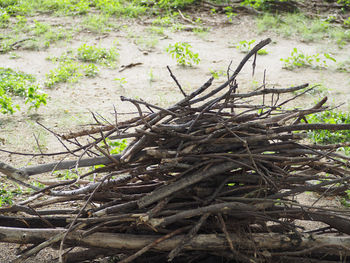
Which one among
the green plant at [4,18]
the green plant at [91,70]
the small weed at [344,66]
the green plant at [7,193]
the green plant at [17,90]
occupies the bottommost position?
the green plant at [7,193]

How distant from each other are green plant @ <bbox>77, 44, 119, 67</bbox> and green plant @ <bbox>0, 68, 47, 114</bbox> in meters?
1.26

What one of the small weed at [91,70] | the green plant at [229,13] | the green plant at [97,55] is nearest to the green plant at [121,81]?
the small weed at [91,70]

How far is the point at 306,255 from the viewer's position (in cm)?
262

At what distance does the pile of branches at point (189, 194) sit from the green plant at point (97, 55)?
5.32m

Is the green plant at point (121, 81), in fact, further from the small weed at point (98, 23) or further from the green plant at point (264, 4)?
the green plant at point (264, 4)

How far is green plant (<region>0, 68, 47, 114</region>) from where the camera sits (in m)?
5.29

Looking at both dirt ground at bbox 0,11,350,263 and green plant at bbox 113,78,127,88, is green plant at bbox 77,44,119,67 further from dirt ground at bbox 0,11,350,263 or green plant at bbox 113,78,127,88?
green plant at bbox 113,78,127,88

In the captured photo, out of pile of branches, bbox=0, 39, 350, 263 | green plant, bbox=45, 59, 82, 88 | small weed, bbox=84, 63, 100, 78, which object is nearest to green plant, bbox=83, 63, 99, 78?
small weed, bbox=84, 63, 100, 78

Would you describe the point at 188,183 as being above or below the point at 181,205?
above

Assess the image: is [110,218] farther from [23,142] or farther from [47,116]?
[47,116]

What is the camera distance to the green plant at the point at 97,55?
25.0ft

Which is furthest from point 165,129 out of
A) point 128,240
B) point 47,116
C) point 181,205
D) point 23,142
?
point 47,116

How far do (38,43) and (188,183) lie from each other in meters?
6.90

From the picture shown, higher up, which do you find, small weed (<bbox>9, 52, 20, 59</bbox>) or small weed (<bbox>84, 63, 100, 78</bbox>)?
small weed (<bbox>9, 52, 20, 59</bbox>)
